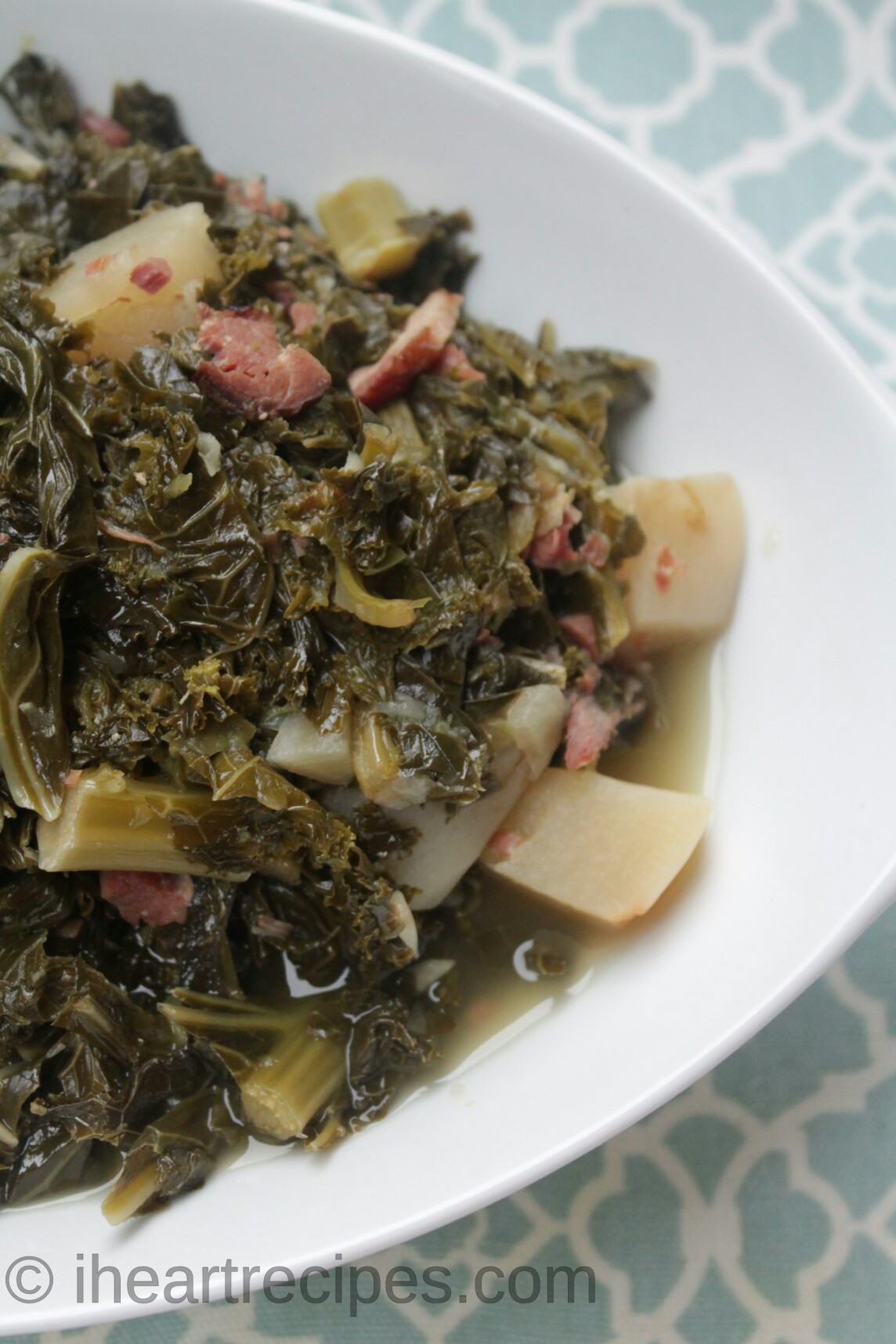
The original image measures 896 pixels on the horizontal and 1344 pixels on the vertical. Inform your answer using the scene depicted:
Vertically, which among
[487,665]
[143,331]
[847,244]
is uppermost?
[847,244]

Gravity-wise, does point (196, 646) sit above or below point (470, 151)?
below

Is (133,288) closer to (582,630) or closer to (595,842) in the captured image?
(582,630)

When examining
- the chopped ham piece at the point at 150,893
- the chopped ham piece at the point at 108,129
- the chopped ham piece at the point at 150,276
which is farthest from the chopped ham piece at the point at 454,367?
the chopped ham piece at the point at 150,893

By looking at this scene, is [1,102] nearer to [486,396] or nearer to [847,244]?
[486,396]

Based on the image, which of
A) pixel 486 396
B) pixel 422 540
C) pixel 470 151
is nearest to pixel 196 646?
pixel 422 540

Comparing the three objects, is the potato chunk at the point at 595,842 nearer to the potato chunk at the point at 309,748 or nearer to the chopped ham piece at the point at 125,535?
the potato chunk at the point at 309,748

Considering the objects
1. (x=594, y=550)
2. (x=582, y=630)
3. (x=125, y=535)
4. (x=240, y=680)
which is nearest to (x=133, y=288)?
(x=125, y=535)
